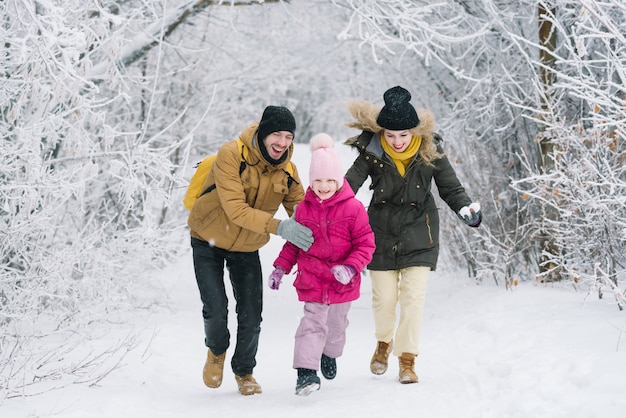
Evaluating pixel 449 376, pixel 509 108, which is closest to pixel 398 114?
pixel 449 376

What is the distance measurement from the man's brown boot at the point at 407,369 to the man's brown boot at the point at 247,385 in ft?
3.15

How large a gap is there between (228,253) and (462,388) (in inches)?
67.7

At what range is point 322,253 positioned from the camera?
15.6ft

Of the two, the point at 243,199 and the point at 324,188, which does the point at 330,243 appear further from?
the point at 243,199

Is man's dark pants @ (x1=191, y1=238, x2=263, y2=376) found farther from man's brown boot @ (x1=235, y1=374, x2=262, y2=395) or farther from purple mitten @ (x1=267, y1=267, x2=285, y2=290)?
purple mitten @ (x1=267, y1=267, x2=285, y2=290)

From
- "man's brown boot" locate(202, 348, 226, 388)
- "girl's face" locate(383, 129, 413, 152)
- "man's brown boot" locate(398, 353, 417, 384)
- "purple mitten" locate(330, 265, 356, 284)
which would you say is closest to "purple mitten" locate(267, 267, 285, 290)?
"purple mitten" locate(330, 265, 356, 284)

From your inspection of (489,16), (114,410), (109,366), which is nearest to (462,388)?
(114,410)

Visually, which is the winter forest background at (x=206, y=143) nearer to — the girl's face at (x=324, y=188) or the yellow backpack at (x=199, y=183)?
the yellow backpack at (x=199, y=183)

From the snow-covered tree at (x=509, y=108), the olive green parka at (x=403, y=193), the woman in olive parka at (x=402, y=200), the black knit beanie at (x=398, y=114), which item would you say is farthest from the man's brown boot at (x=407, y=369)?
the snow-covered tree at (x=509, y=108)

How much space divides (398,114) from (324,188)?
2.56 feet

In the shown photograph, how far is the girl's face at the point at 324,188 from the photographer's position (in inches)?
186

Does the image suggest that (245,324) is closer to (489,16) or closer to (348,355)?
(348,355)

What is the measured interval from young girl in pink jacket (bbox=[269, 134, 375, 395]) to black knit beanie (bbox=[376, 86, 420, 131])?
0.47 meters

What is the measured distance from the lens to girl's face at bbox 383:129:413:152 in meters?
5.11
